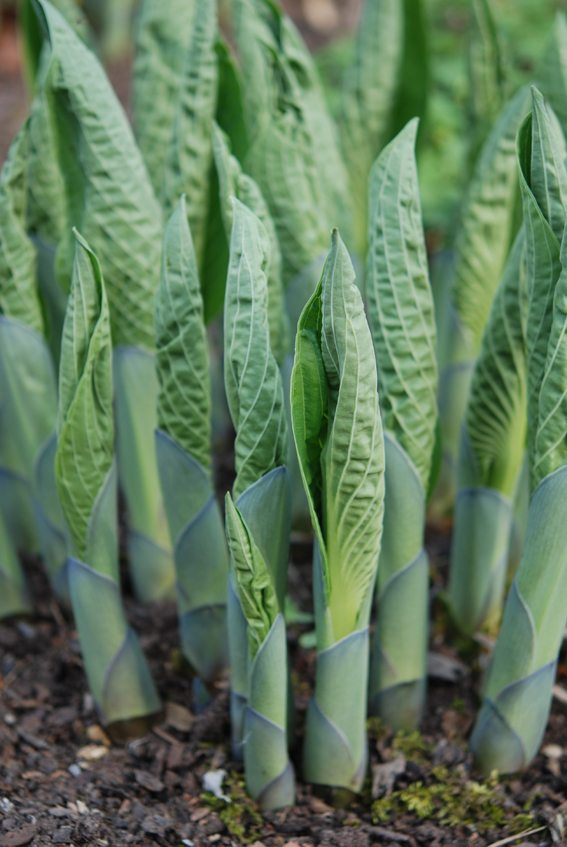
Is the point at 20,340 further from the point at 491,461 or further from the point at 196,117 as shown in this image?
the point at 491,461

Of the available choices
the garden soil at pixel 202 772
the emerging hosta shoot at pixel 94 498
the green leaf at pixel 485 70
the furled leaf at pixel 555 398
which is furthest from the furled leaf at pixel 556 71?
the garden soil at pixel 202 772

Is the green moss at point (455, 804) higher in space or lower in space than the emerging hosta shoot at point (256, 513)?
lower

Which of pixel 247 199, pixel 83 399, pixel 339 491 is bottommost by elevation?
pixel 339 491

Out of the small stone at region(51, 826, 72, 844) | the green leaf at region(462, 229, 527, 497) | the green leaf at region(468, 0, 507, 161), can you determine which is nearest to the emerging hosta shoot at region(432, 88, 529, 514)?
the green leaf at region(468, 0, 507, 161)

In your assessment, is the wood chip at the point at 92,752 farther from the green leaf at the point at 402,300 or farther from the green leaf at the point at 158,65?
the green leaf at the point at 158,65

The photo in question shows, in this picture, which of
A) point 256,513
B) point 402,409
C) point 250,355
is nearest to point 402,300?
point 402,409

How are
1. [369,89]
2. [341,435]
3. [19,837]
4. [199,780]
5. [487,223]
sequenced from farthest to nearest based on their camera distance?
1. [369,89]
2. [487,223]
3. [199,780]
4. [19,837]
5. [341,435]

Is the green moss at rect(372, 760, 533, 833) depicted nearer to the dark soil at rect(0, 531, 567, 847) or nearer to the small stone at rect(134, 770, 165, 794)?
the dark soil at rect(0, 531, 567, 847)
